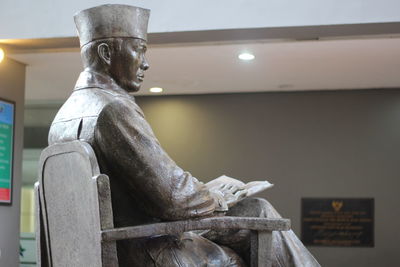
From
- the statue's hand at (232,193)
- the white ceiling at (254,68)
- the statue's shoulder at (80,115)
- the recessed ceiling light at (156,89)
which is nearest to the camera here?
the statue's shoulder at (80,115)

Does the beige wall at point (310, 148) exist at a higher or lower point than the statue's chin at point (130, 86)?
higher

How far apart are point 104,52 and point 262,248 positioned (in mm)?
776

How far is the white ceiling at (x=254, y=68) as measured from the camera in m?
6.32

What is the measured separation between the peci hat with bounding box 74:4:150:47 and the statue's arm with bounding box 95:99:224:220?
0.91ft

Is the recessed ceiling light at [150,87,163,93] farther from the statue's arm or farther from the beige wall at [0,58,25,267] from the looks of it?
the statue's arm

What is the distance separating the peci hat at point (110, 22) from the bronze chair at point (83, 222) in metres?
0.39

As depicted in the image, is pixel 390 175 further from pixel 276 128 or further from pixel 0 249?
pixel 0 249

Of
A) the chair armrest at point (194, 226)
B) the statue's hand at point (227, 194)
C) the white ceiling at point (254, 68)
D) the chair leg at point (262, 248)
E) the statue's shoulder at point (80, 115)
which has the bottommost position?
the chair leg at point (262, 248)

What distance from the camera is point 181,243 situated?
235cm

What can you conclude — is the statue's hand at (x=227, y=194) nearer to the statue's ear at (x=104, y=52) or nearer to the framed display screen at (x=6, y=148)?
the statue's ear at (x=104, y=52)

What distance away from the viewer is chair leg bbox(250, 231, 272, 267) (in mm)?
2336

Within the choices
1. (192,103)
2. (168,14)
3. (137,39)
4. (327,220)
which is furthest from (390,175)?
(137,39)

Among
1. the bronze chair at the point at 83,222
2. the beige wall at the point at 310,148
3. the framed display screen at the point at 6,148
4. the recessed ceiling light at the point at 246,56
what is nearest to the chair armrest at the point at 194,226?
the bronze chair at the point at 83,222

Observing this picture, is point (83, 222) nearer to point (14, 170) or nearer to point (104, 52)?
point (104, 52)
